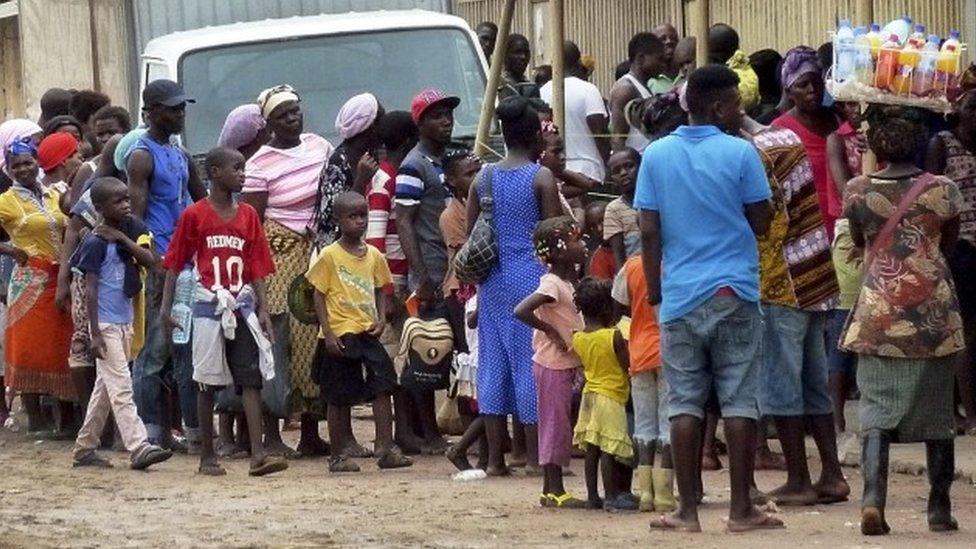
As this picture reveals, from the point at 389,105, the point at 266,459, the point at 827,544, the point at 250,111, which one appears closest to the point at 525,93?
the point at 389,105

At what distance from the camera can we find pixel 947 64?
439 inches

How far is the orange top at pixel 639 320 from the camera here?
10094mm

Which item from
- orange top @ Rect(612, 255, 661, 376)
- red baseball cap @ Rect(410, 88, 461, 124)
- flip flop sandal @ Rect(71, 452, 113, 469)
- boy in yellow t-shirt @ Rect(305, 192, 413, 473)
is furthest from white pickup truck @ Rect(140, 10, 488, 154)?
orange top @ Rect(612, 255, 661, 376)

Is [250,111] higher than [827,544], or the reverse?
[250,111]

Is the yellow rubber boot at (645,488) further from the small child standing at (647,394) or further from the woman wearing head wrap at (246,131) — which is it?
the woman wearing head wrap at (246,131)

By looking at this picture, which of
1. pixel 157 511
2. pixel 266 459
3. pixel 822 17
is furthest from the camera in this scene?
pixel 822 17

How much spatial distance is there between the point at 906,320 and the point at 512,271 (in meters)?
2.30

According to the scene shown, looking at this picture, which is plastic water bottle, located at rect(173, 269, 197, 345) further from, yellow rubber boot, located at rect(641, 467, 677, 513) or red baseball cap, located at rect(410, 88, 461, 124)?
yellow rubber boot, located at rect(641, 467, 677, 513)

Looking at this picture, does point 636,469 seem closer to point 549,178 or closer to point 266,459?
point 549,178

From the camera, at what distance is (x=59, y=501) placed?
1128cm

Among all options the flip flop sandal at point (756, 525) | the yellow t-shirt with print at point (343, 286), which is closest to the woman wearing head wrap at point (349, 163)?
the yellow t-shirt with print at point (343, 286)

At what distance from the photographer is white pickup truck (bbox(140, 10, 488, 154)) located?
50.7ft

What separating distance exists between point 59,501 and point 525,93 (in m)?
4.59

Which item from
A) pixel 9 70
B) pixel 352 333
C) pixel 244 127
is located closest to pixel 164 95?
pixel 244 127
